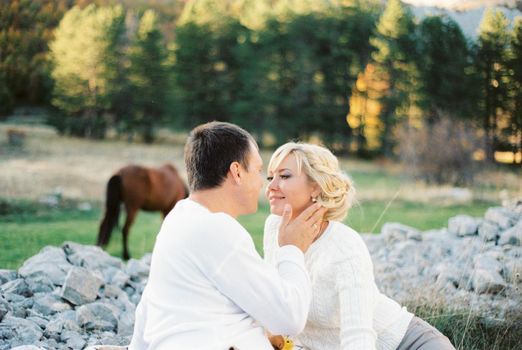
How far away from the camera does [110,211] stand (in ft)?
25.9

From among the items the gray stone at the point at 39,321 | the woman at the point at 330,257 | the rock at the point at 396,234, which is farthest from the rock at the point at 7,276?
the rock at the point at 396,234

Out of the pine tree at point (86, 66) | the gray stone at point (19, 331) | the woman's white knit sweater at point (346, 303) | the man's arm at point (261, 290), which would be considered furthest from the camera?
the pine tree at point (86, 66)

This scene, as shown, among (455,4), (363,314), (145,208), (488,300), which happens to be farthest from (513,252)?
(455,4)

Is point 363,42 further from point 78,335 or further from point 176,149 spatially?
point 78,335

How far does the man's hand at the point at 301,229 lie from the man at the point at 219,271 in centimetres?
5

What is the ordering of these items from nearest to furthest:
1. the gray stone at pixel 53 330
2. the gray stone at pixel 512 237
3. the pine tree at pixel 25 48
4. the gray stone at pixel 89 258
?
the gray stone at pixel 53 330 → the gray stone at pixel 89 258 → the gray stone at pixel 512 237 → the pine tree at pixel 25 48

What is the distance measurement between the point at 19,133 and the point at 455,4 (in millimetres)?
6129

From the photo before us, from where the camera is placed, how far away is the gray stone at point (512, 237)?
5992mm

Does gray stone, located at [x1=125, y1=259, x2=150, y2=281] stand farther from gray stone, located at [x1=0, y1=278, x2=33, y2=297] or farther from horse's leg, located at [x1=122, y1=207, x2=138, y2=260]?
horse's leg, located at [x1=122, y1=207, x2=138, y2=260]

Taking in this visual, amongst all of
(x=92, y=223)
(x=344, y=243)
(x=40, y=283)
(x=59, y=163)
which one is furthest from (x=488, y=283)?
(x=59, y=163)

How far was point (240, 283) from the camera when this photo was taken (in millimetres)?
1989

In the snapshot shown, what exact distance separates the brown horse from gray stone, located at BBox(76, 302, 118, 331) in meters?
3.71

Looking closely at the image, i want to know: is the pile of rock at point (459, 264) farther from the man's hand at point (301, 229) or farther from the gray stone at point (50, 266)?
the gray stone at point (50, 266)

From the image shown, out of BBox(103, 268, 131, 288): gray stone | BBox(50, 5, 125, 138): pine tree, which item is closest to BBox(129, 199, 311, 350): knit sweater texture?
BBox(103, 268, 131, 288): gray stone
